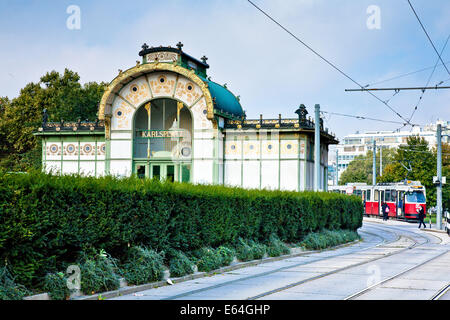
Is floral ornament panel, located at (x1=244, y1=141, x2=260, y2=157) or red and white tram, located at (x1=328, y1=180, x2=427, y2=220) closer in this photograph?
floral ornament panel, located at (x1=244, y1=141, x2=260, y2=157)

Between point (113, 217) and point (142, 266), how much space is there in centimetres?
134

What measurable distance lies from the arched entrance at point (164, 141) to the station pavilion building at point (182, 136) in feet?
0.18

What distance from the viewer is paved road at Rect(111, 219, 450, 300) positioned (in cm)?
1221

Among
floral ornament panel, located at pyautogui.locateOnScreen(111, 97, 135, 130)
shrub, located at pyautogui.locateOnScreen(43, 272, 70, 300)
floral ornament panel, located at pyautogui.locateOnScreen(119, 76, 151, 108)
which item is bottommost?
shrub, located at pyautogui.locateOnScreen(43, 272, 70, 300)

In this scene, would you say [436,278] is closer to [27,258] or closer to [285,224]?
[285,224]

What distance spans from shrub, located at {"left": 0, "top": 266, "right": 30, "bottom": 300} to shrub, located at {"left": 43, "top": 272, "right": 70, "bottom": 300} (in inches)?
23.8

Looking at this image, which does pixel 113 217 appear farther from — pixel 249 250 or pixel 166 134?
pixel 166 134

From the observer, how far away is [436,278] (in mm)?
15359

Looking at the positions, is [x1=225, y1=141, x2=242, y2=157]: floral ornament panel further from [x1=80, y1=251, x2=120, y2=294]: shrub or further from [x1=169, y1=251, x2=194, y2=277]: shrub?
[x1=80, y1=251, x2=120, y2=294]: shrub

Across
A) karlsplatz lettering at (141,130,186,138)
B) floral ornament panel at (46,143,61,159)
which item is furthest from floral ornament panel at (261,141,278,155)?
floral ornament panel at (46,143,61,159)

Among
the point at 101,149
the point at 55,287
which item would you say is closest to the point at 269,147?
the point at 101,149
